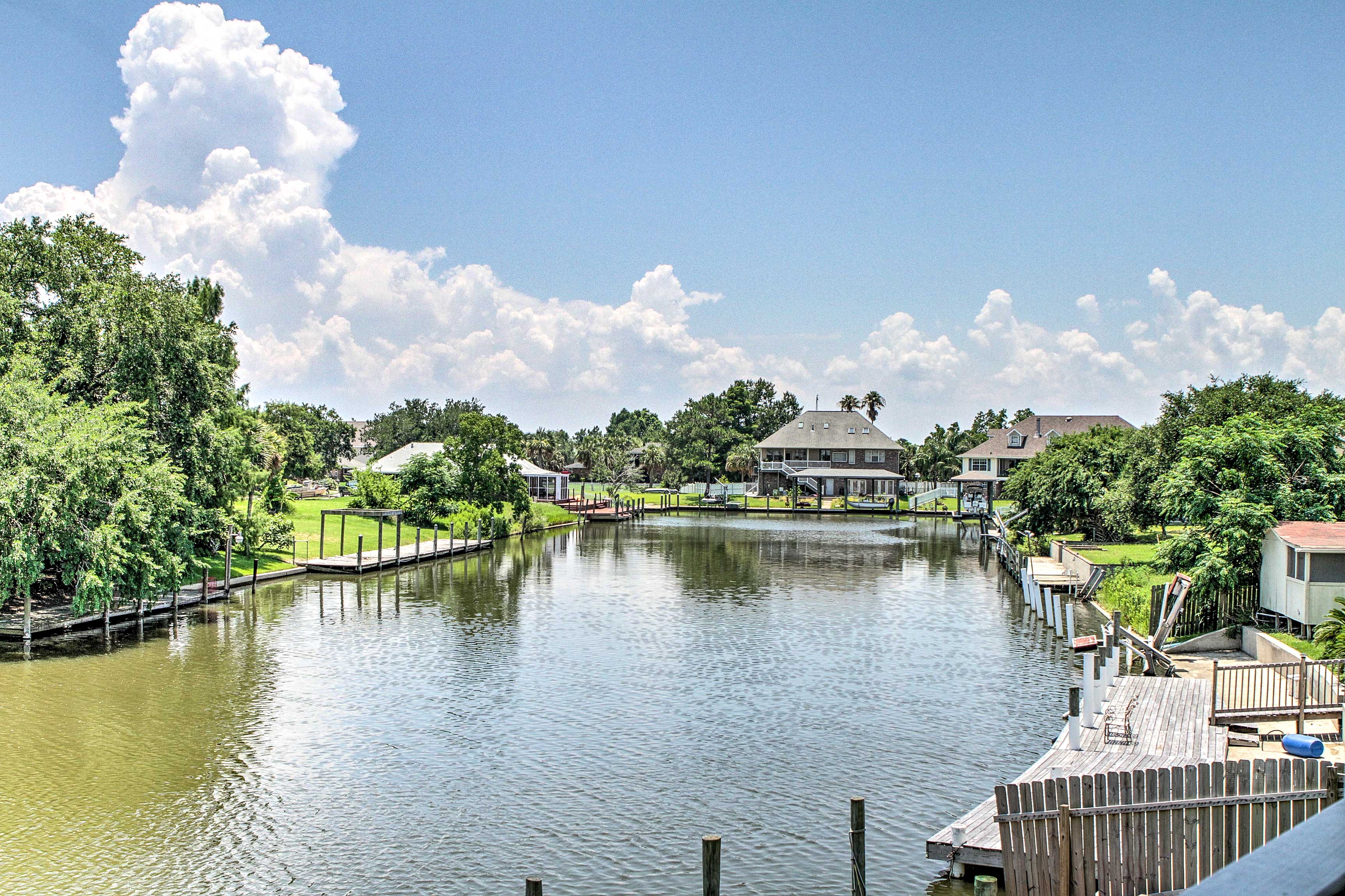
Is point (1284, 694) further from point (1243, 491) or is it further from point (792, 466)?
point (792, 466)

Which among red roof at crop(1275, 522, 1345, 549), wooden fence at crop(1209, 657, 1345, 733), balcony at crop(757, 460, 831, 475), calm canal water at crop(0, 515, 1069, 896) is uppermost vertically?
balcony at crop(757, 460, 831, 475)

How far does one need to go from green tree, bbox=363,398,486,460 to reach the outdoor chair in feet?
419

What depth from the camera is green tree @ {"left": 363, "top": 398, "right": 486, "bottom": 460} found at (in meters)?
146

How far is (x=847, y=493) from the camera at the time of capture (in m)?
109

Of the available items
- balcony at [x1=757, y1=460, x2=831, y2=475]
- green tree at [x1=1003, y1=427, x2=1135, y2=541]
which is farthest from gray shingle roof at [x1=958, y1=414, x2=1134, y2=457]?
green tree at [x1=1003, y1=427, x2=1135, y2=541]

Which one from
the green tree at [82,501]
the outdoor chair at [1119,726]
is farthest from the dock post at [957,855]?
the green tree at [82,501]

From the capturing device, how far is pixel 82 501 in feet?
92.2

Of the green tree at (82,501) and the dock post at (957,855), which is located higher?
the green tree at (82,501)

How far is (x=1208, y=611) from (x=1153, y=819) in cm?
2121

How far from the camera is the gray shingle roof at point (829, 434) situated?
111 meters

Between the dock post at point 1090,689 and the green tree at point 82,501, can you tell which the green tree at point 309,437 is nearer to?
the green tree at point 82,501

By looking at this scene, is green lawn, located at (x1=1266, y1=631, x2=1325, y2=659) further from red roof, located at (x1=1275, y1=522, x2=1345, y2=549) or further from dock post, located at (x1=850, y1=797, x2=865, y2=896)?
dock post, located at (x1=850, y1=797, x2=865, y2=896)

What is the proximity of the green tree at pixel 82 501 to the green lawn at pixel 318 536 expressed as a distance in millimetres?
6452

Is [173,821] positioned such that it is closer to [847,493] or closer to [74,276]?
[74,276]
